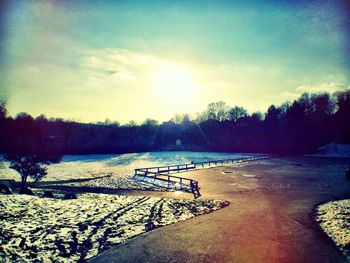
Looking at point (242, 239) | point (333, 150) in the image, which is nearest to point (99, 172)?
point (242, 239)

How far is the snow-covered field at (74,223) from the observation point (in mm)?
8820

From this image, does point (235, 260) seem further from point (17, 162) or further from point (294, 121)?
point (294, 121)

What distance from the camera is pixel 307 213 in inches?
581

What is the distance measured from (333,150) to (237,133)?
31.6m

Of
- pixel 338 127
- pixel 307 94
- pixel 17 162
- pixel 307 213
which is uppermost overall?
pixel 307 94

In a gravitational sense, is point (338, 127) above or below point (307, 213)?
above

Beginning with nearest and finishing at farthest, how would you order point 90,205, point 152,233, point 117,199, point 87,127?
point 152,233 → point 90,205 → point 117,199 → point 87,127

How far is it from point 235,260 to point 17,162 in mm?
29743

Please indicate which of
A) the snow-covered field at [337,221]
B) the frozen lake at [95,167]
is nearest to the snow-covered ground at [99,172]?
the frozen lake at [95,167]

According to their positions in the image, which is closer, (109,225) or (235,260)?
(235,260)

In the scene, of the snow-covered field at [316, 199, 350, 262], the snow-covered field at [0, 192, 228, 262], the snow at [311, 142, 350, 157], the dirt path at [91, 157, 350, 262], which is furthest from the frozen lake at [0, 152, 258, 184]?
the snow at [311, 142, 350, 157]

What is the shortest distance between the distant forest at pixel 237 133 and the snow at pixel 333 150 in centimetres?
353

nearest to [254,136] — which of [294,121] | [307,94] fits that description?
[294,121]

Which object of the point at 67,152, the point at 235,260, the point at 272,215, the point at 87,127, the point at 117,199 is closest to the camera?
the point at 235,260
